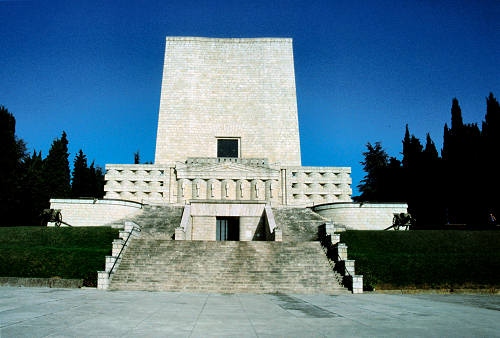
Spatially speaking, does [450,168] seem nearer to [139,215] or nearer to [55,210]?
[139,215]

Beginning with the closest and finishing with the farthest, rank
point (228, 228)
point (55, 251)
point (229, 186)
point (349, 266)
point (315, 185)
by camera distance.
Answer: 1. point (349, 266)
2. point (55, 251)
3. point (228, 228)
4. point (229, 186)
5. point (315, 185)

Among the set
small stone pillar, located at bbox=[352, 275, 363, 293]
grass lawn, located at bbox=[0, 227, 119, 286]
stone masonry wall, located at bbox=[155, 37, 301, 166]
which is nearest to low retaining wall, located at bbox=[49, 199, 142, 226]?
grass lawn, located at bbox=[0, 227, 119, 286]

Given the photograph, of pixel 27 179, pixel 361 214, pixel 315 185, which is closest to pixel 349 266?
pixel 361 214

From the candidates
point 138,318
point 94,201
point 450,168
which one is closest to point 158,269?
point 138,318

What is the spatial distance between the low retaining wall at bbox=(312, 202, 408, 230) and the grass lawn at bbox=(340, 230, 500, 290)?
526cm

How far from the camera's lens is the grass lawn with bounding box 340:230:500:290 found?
650 inches

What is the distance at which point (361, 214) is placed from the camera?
28.7m

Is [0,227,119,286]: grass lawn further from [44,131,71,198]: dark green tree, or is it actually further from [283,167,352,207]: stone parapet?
[44,131,71,198]: dark green tree

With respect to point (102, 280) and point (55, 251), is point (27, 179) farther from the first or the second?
point (102, 280)

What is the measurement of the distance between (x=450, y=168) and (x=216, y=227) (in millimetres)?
26169

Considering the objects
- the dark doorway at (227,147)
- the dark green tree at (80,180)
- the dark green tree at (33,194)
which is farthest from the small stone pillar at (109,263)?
the dark green tree at (80,180)

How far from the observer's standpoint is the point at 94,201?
2766cm

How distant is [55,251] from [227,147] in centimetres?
2083

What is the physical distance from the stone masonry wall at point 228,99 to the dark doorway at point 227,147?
1.45 ft
